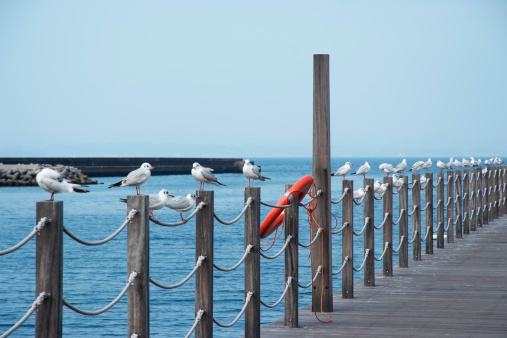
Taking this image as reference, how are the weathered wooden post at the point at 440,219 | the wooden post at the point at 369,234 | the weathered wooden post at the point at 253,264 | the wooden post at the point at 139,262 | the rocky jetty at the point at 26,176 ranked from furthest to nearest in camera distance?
the rocky jetty at the point at 26,176 < the weathered wooden post at the point at 440,219 < the wooden post at the point at 369,234 < the weathered wooden post at the point at 253,264 < the wooden post at the point at 139,262

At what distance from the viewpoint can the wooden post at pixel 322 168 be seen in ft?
20.0

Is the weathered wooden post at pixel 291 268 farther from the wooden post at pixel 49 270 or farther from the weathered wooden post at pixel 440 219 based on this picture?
the weathered wooden post at pixel 440 219

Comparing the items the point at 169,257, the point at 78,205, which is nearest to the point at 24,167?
the point at 78,205

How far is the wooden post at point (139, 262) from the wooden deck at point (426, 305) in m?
1.70

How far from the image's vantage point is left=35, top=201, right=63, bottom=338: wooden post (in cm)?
313

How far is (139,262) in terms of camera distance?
12.4 ft

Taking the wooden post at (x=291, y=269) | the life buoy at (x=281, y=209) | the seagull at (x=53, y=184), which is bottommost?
the wooden post at (x=291, y=269)

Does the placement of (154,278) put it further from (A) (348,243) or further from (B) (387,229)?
(A) (348,243)

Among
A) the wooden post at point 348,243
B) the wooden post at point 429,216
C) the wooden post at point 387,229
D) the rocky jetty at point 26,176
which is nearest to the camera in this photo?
the wooden post at point 348,243

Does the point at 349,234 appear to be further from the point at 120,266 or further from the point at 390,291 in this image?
the point at 120,266

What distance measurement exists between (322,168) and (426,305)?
1606mm

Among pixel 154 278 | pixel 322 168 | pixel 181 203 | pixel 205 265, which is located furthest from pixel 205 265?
pixel 154 278

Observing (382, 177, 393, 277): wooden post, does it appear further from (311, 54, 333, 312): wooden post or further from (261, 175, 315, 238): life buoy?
(261, 175, 315, 238): life buoy

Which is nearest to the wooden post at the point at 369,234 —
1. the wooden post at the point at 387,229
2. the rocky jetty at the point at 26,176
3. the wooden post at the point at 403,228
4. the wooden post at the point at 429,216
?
the wooden post at the point at 387,229
